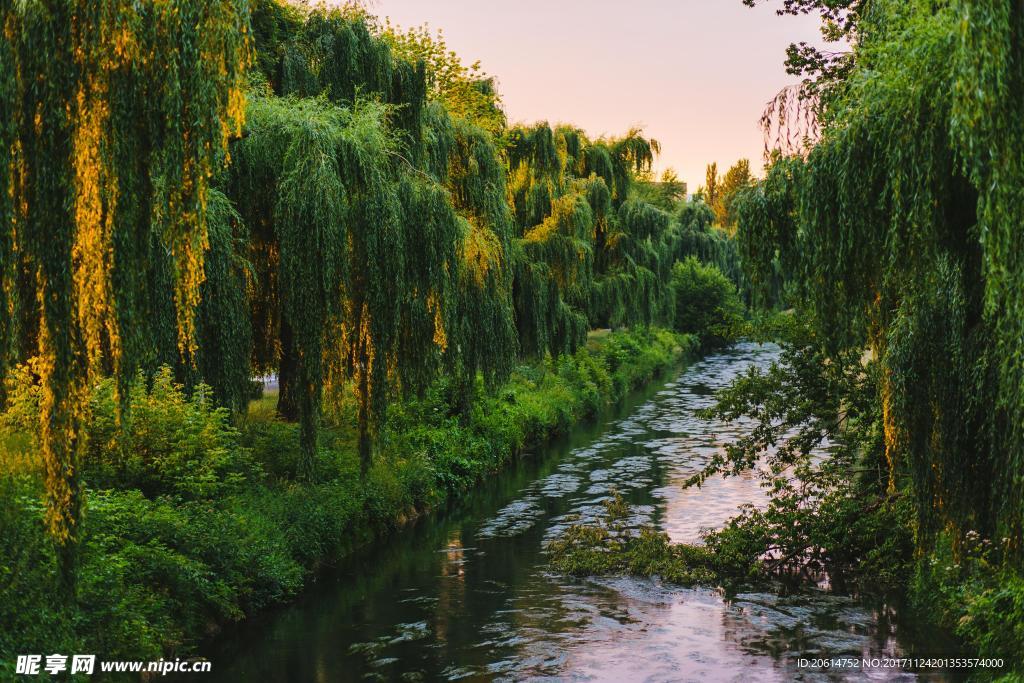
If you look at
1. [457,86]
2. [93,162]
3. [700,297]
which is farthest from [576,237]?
[700,297]

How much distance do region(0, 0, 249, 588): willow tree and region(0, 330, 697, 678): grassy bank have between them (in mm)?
881

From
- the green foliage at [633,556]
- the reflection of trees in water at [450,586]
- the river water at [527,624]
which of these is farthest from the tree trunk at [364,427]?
the green foliage at [633,556]

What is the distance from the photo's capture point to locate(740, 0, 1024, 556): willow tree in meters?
7.50

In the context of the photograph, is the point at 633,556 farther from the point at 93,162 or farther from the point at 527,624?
the point at 93,162

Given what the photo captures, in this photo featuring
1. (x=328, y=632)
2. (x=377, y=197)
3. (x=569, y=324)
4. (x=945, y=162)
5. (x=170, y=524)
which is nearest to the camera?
(x=945, y=162)

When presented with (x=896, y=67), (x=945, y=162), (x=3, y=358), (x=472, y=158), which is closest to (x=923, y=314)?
(x=945, y=162)

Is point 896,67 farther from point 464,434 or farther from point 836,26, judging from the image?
point 464,434

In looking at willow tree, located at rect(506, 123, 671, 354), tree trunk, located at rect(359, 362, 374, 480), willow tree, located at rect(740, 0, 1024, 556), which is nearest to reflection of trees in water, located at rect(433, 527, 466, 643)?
tree trunk, located at rect(359, 362, 374, 480)

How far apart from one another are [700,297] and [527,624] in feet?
142

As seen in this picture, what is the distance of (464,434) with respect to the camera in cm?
2142

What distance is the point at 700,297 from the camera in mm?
53594

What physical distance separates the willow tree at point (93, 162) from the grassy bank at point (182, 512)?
0.88m

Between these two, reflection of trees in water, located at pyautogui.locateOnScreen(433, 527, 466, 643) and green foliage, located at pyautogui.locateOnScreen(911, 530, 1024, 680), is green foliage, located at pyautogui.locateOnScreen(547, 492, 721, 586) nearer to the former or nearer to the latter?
reflection of trees in water, located at pyautogui.locateOnScreen(433, 527, 466, 643)

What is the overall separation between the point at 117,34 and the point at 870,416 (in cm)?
1180
